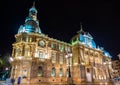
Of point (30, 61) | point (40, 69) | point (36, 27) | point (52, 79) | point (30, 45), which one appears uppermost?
point (36, 27)

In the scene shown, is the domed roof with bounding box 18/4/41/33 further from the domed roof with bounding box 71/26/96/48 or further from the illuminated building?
the domed roof with bounding box 71/26/96/48

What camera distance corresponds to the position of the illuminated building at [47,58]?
41531 millimetres

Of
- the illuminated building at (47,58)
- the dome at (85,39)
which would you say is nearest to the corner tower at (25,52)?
the illuminated building at (47,58)

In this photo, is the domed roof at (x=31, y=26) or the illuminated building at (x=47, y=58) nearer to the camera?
the illuminated building at (x=47, y=58)

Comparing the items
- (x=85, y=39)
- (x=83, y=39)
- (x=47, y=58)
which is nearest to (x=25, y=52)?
(x=47, y=58)

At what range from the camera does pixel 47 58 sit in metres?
45.7

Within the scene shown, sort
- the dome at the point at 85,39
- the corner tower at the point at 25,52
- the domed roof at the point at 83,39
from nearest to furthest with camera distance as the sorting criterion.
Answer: the corner tower at the point at 25,52 → the domed roof at the point at 83,39 → the dome at the point at 85,39

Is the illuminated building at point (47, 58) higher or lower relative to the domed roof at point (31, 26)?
lower

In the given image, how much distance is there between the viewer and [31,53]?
43031 mm

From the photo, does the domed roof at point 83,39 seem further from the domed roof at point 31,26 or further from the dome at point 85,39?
the domed roof at point 31,26

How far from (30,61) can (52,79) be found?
10.6 meters

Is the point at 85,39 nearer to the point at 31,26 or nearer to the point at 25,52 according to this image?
the point at 31,26

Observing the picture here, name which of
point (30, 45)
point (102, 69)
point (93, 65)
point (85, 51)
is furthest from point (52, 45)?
point (102, 69)

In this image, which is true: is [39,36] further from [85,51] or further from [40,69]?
[85,51]
